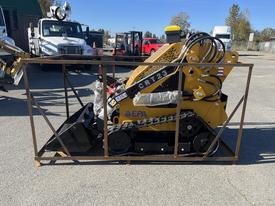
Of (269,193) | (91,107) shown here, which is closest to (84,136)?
(91,107)

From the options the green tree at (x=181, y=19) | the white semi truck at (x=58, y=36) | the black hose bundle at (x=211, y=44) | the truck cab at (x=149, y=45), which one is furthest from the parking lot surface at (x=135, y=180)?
the green tree at (x=181, y=19)

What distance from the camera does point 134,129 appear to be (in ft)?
13.7

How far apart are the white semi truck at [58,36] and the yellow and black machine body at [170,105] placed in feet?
34.3

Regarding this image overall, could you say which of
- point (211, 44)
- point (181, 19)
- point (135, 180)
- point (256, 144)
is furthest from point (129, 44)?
point (181, 19)

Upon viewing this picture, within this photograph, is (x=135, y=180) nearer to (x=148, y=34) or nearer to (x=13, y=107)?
(x=13, y=107)

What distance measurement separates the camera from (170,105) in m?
4.22

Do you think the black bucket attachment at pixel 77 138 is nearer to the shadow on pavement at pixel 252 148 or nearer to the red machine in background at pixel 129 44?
the shadow on pavement at pixel 252 148

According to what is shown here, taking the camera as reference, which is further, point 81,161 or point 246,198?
point 81,161

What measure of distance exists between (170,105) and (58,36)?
39.0 ft

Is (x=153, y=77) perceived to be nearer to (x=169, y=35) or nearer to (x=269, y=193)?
(x=169, y=35)

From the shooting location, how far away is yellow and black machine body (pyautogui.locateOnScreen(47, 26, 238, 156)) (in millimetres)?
4129

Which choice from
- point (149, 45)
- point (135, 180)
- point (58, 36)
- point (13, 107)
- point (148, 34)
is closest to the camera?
point (135, 180)

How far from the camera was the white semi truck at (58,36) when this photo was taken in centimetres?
1397

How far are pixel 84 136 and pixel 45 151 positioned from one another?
719 millimetres
